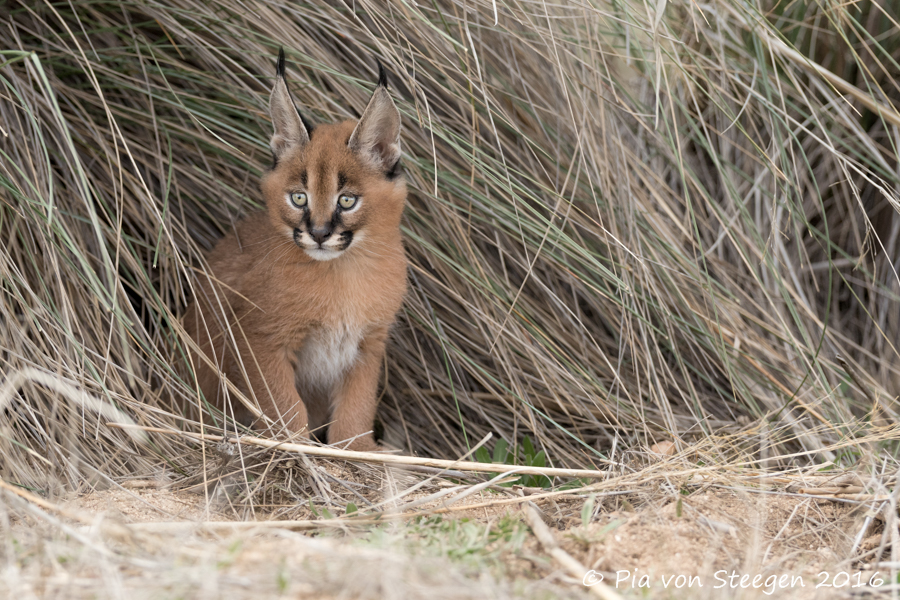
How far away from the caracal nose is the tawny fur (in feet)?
0.06

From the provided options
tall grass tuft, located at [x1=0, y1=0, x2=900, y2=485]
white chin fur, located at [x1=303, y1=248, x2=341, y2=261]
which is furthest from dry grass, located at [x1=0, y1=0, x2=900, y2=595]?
white chin fur, located at [x1=303, y1=248, x2=341, y2=261]

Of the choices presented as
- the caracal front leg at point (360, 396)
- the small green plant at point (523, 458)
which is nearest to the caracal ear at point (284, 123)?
the caracal front leg at point (360, 396)

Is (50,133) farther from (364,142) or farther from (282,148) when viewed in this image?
(364,142)

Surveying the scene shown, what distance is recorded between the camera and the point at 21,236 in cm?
302

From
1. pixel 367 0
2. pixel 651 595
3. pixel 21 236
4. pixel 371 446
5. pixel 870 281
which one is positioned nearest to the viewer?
pixel 651 595

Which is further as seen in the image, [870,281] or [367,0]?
[870,281]

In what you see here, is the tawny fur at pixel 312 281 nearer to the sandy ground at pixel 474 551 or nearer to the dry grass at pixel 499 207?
the dry grass at pixel 499 207

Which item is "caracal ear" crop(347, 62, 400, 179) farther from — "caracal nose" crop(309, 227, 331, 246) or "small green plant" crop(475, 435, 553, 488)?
"small green plant" crop(475, 435, 553, 488)

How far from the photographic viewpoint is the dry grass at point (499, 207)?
3.14m

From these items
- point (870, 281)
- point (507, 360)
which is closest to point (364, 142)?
point (507, 360)

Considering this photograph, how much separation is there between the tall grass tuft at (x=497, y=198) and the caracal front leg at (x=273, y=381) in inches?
11.9

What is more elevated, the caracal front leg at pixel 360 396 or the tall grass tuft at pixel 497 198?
the tall grass tuft at pixel 497 198

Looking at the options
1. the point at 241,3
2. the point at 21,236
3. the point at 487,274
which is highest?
the point at 241,3

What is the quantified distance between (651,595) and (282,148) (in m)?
2.15
